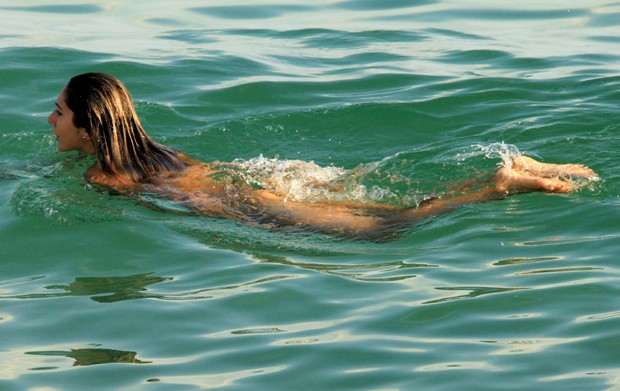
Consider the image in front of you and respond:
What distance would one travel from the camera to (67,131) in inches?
321

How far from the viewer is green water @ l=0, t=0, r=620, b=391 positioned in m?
5.71

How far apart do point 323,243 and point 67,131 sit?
2.08m

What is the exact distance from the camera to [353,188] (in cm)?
838

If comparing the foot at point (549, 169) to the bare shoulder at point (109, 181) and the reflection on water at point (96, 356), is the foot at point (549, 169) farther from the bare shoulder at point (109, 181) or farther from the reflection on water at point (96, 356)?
the reflection on water at point (96, 356)

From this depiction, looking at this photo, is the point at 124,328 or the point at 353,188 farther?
the point at 353,188

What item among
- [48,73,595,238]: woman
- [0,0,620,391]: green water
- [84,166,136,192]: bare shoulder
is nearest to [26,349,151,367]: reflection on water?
[0,0,620,391]: green water

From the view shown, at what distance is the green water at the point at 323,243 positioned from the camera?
571 cm

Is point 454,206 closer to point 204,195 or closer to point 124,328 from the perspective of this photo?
point 204,195

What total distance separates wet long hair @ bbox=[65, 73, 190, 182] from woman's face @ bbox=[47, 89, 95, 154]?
0.13ft

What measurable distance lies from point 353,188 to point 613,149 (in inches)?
88.8

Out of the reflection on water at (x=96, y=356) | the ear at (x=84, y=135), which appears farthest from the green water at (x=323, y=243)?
the ear at (x=84, y=135)

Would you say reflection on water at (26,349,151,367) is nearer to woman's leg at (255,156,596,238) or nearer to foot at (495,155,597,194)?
woman's leg at (255,156,596,238)

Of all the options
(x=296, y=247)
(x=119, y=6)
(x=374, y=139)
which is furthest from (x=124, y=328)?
(x=119, y=6)

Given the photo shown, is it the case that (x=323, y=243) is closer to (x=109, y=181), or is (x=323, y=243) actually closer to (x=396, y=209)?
(x=396, y=209)
